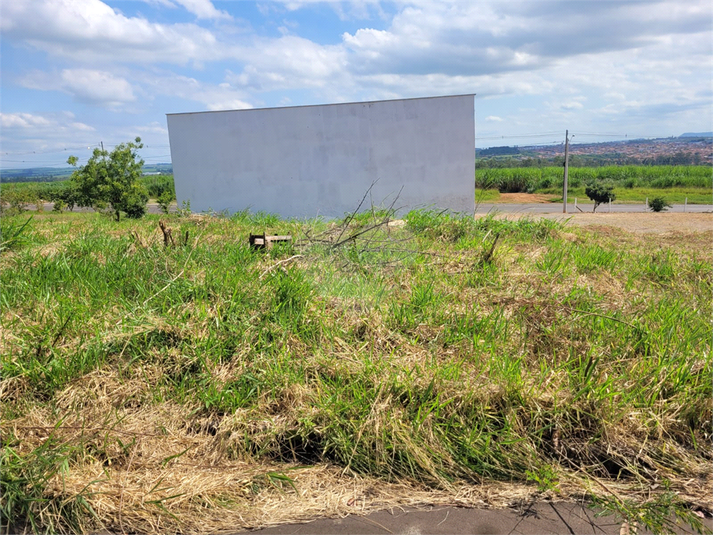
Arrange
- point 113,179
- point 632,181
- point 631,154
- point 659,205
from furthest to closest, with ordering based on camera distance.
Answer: point 631,154 → point 632,181 → point 659,205 → point 113,179

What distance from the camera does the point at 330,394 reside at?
10.8 ft

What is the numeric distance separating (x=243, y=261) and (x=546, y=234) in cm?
419

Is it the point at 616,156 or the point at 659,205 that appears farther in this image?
the point at 616,156

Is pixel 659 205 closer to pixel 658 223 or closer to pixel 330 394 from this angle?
pixel 658 223

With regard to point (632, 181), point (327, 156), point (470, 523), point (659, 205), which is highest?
point (327, 156)

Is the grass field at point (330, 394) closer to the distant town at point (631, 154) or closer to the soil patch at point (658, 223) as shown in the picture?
the soil patch at point (658, 223)

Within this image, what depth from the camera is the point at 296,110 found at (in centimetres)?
1528

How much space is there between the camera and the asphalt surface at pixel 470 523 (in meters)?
2.54

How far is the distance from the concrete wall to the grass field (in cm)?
1032

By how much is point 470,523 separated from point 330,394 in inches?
44.0

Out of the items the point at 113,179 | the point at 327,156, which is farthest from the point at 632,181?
the point at 113,179

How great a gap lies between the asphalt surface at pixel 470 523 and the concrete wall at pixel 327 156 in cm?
1192

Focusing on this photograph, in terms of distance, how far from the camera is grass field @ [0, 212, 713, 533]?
9.04 ft

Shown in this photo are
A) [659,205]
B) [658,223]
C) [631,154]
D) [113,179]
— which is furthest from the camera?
[631,154]
